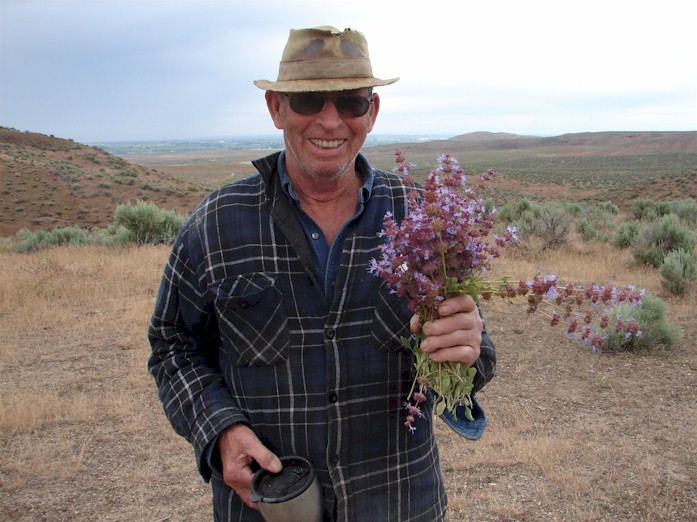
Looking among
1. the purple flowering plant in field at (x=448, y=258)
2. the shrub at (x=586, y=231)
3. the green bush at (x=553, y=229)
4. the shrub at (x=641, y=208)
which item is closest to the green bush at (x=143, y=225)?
the green bush at (x=553, y=229)

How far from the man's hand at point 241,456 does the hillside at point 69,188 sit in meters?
26.0

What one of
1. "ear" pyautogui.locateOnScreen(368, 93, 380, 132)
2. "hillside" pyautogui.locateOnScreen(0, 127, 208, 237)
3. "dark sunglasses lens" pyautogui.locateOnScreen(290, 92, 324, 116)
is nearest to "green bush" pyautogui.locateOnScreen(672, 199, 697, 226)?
"ear" pyautogui.locateOnScreen(368, 93, 380, 132)

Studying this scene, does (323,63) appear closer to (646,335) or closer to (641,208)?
(646,335)

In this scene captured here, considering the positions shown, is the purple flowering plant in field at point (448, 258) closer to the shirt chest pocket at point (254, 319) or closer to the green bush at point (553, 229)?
the shirt chest pocket at point (254, 319)

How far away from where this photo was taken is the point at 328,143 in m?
1.91

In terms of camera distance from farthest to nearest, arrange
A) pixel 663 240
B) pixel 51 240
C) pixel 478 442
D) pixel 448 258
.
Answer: pixel 51 240 → pixel 663 240 → pixel 478 442 → pixel 448 258

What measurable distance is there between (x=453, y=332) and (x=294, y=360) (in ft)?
1.74

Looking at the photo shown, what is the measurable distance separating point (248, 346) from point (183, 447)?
3356mm

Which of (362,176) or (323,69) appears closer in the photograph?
(323,69)

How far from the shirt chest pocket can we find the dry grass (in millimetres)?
2573

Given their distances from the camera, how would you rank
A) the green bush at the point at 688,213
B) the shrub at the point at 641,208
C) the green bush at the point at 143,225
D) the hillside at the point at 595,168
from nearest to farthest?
the green bush at the point at 143,225
the green bush at the point at 688,213
the shrub at the point at 641,208
the hillside at the point at 595,168

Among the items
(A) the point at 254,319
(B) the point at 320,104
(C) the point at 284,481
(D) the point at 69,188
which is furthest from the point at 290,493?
(D) the point at 69,188

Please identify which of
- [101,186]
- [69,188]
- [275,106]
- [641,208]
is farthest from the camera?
[101,186]

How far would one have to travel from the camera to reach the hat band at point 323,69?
6.19ft
